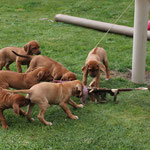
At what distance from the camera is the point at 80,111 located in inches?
249

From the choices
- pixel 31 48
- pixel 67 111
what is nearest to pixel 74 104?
pixel 67 111

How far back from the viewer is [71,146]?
4973 millimetres

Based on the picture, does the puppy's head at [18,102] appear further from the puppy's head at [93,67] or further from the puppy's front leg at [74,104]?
the puppy's head at [93,67]

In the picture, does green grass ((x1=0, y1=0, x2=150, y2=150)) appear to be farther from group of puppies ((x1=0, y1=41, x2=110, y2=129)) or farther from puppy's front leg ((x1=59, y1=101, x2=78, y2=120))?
group of puppies ((x1=0, y1=41, x2=110, y2=129))

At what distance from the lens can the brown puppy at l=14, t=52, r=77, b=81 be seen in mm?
6786

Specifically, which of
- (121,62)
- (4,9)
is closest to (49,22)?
(4,9)

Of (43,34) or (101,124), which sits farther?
(43,34)

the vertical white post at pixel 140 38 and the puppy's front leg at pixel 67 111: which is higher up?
the vertical white post at pixel 140 38

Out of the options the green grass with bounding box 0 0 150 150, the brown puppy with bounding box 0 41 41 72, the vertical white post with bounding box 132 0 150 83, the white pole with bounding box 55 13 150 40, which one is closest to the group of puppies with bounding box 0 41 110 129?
the brown puppy with bounding box 0 41 41 72

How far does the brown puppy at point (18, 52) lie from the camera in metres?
7.98

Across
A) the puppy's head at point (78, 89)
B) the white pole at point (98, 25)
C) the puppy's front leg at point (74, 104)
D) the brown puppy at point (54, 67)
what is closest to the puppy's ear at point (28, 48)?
the brown puppy at point (54, 67)

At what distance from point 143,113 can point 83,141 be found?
1.66 m

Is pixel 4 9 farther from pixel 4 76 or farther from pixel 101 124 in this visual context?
pixel 101 124

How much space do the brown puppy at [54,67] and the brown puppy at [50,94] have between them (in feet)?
2.13
